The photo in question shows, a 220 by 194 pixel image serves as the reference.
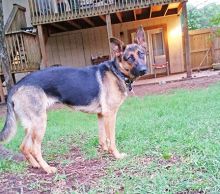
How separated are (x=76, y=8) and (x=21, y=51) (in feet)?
9.23

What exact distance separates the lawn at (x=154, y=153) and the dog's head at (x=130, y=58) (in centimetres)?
97

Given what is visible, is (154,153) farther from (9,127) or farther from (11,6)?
(11,6)

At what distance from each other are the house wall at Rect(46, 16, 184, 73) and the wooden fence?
1.36 metres

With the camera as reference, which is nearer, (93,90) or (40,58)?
(93,90)

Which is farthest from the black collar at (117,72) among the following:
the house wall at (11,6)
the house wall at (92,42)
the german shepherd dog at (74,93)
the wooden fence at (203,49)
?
the wooden fence at (203,49)

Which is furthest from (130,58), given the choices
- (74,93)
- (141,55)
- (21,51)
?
(21,51)

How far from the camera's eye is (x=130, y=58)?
3846 mm

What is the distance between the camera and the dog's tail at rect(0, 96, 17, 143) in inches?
137

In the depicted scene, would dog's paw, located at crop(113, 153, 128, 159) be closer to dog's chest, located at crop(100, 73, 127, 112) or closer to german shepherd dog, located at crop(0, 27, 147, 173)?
german shepherd dog, located at crop(0, 27, 147, 173)

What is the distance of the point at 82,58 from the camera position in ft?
56.7

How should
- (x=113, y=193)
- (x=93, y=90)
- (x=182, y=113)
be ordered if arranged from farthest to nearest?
(x=182, y=113) < (x=93, y=90) < (x=113, y=193)

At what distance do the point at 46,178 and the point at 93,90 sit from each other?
3.95ft

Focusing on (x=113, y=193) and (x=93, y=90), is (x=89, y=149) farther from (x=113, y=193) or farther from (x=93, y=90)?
(x=113, y=193)

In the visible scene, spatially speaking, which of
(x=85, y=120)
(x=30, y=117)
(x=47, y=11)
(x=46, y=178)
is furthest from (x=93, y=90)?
(x=47, y=11)
